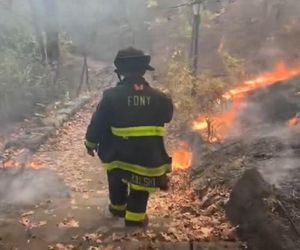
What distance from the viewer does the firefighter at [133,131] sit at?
5.27 meters

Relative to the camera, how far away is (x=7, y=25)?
15.7m

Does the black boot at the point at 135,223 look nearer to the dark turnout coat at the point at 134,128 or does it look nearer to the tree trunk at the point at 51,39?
the dark turnout coat at the point at 134,128

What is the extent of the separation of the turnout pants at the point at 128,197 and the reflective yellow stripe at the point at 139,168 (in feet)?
0.29

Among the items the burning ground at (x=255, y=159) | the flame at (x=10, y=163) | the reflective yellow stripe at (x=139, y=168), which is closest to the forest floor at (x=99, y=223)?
the burning ground at (x=255, y=159)

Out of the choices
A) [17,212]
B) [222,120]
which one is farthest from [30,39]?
[17,212]

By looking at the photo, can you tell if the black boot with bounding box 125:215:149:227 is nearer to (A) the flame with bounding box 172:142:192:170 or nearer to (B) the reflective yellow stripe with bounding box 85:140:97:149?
(B) the reflective yellow stripe with bounding box 85:140:97:149

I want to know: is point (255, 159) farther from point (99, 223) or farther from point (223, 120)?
point (223, 120)

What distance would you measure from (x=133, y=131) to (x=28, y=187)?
Result: 10.8 feet

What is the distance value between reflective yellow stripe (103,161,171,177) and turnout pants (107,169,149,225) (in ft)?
0.29

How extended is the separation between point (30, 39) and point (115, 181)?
40.7 ft

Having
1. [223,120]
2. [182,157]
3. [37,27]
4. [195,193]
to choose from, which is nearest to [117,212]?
[195,193]

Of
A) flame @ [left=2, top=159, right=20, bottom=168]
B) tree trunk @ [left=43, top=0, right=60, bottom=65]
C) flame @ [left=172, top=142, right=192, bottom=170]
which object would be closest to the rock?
flame @ [left=172, top=142, right=192, bottom=170]

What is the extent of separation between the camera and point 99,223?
558cm

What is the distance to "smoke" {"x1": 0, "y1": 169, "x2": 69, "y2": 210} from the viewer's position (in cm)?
706
